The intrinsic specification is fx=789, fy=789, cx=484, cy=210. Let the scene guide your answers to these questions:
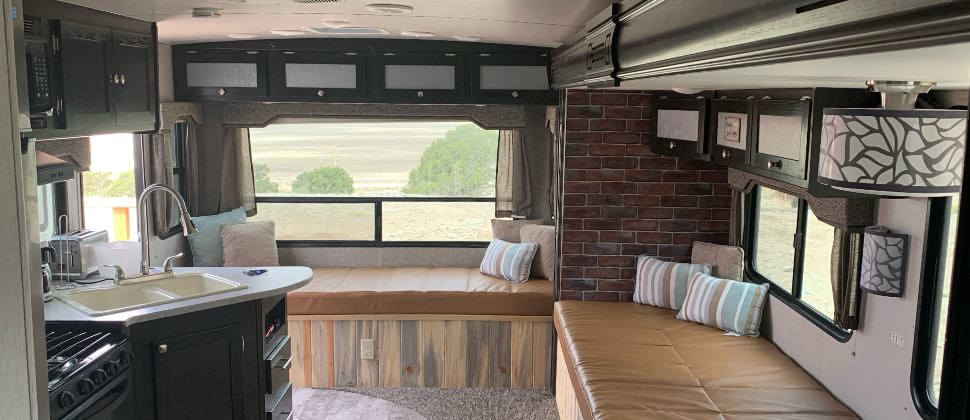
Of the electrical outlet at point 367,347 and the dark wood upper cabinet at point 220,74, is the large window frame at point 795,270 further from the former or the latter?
the dark wood upper cabinet at point 220,74

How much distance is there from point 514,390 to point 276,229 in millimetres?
2268

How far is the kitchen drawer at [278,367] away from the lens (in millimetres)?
3832

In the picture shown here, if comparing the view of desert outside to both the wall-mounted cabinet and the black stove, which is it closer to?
the wall-mounted cabinet

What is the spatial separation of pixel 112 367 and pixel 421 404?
7.38 ft

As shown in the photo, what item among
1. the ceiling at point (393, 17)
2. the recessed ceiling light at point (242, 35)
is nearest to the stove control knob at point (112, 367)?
the ceiling at point (393, 17)

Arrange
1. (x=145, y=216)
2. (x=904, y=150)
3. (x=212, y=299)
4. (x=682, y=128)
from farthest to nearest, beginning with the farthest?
(x=682, y=128)
(x=145, y=216)
(x=212, y=299)
(x=904, y=150)

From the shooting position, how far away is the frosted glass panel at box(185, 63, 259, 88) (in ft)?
17.4

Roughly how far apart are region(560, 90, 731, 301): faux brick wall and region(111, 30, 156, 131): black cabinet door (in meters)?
2.30

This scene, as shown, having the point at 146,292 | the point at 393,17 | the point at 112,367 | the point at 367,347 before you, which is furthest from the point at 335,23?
the point at 367,347

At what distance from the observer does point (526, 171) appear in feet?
19.1

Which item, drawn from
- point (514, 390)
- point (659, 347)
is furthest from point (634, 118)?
point (514, 390)

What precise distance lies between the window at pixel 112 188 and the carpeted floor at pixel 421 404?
1496 millimetres

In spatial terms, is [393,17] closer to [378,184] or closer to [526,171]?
[526,171]

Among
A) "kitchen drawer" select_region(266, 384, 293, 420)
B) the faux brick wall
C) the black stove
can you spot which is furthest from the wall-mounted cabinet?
the black stove
